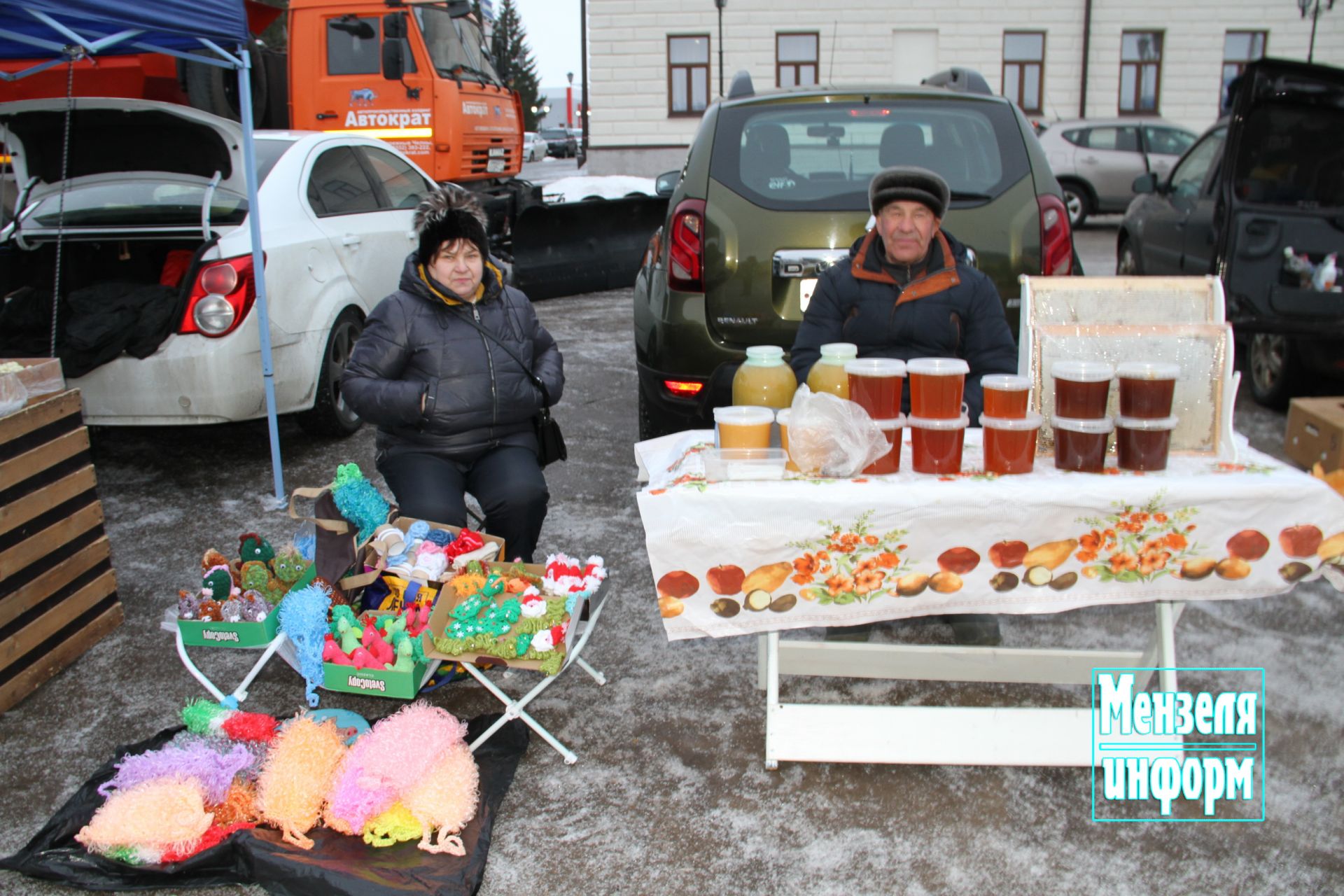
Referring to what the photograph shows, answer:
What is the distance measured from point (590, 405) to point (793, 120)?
9.01 ft

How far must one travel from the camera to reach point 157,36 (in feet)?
14.0

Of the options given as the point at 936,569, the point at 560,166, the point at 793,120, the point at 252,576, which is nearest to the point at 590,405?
the point at 793,120

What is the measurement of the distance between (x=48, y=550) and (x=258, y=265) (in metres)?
1.82

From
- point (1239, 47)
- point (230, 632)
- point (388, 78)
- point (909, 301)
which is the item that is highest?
point (1239, 47)

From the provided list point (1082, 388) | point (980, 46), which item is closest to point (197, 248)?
point (1082, 388)

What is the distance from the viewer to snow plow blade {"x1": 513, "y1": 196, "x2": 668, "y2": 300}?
10273mm

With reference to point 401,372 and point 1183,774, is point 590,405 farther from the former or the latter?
point 1183,774

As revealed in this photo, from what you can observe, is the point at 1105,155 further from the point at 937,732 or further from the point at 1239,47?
the point at 937,732

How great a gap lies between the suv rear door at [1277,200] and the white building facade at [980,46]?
1809 cm

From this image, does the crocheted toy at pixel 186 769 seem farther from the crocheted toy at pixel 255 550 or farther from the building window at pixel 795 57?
the building window at pixel 795 57

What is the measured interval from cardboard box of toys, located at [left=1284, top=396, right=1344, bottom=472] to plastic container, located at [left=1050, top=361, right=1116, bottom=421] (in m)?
2.95

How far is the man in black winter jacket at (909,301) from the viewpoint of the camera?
3.07 metres

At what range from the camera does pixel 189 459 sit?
220 inches

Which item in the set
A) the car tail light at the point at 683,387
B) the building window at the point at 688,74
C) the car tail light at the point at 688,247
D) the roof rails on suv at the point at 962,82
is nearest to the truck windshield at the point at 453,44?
the roof rails on suv at the point at 962,82
